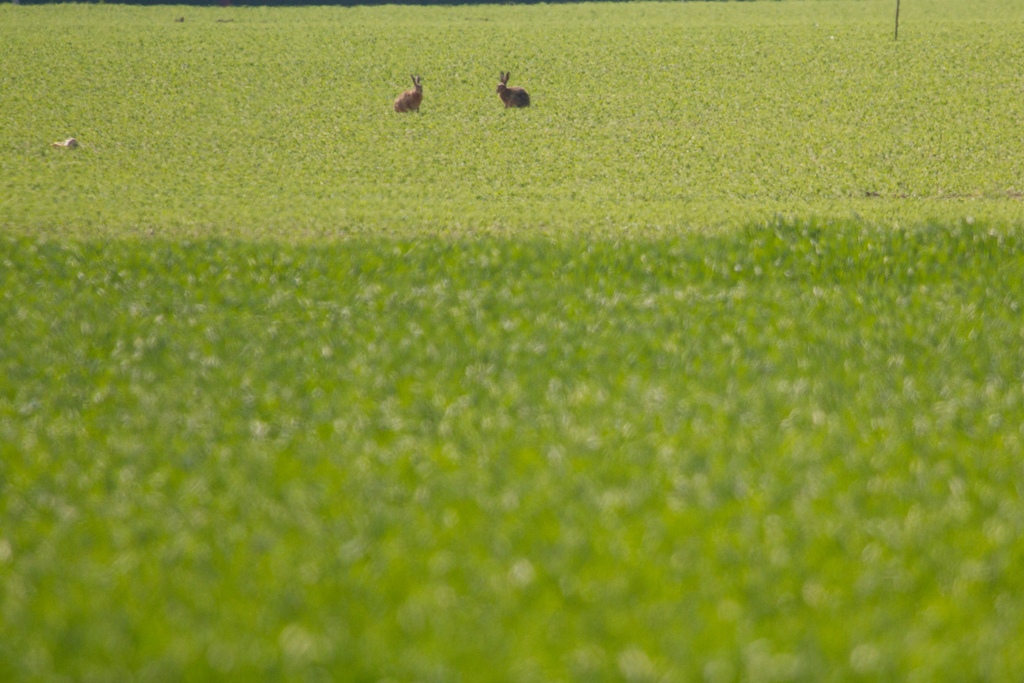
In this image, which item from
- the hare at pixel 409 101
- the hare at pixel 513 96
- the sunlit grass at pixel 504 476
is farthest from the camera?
the hare at pixel 513 96

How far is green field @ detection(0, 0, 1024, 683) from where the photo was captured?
17.4 feet

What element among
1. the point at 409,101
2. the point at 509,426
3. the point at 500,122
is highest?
the point at 509,426

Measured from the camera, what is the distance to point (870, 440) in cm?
802

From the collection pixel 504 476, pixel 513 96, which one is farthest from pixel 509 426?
pixel 513 96

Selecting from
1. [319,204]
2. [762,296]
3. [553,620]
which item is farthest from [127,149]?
[553,620]

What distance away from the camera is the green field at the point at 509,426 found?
17.4 feet

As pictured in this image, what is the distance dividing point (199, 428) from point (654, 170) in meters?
18.2

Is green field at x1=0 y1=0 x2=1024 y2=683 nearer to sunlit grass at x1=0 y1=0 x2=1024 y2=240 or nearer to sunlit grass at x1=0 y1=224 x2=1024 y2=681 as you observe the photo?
sunlit grass at x1=0 y1=224 x2=1024 y2=681

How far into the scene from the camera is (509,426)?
827 centimetres

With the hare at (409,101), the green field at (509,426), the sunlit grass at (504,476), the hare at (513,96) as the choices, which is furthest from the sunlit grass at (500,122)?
the sunlit grass at (504,476)

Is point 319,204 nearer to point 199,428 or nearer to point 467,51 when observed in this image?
point 199,428

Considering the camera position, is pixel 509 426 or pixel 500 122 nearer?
pixel 509 426

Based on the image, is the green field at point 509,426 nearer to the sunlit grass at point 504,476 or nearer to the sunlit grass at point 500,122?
the sunlit grass at point 504,476

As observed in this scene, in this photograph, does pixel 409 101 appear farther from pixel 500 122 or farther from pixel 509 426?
pixel 509 426
